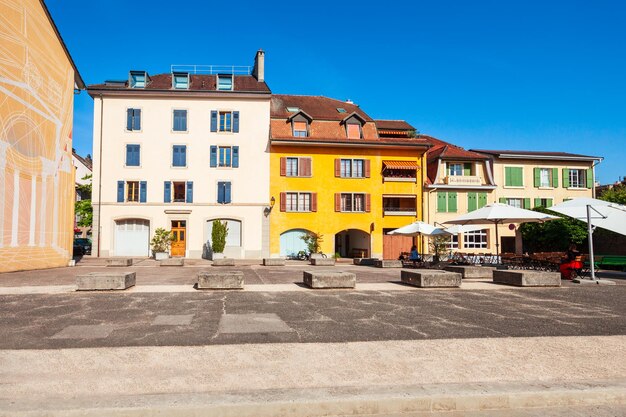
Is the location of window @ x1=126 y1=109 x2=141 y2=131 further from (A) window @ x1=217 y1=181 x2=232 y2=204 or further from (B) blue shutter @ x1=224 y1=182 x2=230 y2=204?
(B) blue shutter @ x1=224 y1=182 x2=230 y2=204

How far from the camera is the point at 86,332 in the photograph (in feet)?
21.7

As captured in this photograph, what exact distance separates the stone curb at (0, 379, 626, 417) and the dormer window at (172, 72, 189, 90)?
31.8 meters

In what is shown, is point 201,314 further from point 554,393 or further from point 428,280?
point 428,280

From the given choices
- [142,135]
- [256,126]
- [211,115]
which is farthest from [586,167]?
[142,135]

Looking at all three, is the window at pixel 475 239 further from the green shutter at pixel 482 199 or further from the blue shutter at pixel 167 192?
the blue shutter at pixel 167 192

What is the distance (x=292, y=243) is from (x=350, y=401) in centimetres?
2924

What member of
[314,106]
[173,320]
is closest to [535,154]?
[314,106]

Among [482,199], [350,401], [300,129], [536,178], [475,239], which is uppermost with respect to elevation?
[300,129]

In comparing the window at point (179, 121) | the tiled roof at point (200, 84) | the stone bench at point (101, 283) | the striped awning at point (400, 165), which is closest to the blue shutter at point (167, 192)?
the window at point (179, 121)

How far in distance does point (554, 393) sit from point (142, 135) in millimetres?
31773

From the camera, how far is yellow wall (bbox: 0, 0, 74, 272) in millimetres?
17141

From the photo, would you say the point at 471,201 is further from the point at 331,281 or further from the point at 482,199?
the point at 331,281

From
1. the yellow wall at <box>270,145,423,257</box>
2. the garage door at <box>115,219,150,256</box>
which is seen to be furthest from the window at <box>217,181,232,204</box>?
the garage door at <box>115,219,150,256</box>

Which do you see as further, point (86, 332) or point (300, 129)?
point (300, 129)
